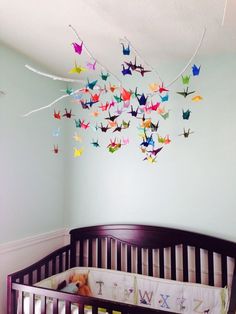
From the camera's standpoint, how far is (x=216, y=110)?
2.26 m

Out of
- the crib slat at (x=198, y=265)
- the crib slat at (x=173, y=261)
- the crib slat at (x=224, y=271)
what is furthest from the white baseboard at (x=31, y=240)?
the crib slat at (x=224, y=271)

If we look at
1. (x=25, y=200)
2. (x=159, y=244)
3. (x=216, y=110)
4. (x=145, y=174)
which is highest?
(x=216, y=110)

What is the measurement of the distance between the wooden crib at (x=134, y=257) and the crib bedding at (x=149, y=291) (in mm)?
84

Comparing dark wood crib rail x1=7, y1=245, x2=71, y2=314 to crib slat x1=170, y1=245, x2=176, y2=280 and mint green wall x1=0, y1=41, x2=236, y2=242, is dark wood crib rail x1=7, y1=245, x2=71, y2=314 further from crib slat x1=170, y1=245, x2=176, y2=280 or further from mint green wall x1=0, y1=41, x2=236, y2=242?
crib slat x1=170, y1=245, x2=176, y2=280

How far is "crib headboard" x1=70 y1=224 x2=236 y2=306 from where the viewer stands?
214 centimetres

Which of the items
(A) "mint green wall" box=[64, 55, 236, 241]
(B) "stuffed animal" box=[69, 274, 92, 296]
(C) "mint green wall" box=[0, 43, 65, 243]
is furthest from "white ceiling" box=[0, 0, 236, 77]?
(B) "stuffed animal" box=[69, 274, 92, 296]

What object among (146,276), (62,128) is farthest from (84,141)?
(146,276)

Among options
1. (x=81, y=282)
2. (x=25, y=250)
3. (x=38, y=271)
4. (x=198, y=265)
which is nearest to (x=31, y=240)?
(x=25, y=250)

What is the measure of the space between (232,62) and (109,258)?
5.96ft

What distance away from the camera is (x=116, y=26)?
1833 mm

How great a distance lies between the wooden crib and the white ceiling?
4.45 feet

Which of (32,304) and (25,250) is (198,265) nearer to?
(32,304)

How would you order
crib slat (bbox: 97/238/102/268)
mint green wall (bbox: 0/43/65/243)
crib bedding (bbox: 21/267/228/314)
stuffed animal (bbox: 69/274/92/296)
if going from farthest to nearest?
1. crib slat (bbox: 97/238/102/268)
2. stuffed animal (bbox: 69/274/92/296)
3. mint green wall (bbox: 0/43/65/243)
4. crib bedding (bbox: 21/267/228/314)

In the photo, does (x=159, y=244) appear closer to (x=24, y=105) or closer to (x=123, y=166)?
(x=123, y=166)
